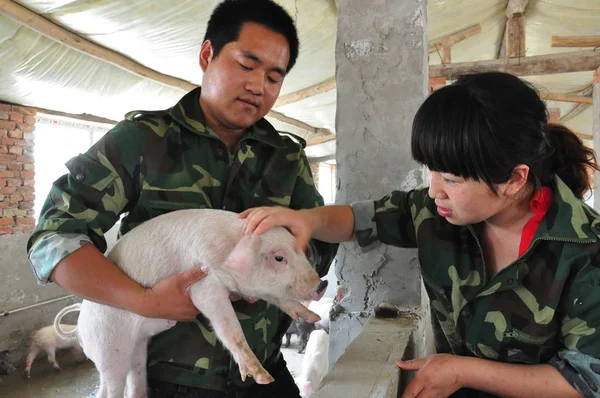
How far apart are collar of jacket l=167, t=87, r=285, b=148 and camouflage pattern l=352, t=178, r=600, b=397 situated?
0.57m

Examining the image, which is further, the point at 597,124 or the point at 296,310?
the point at 597,124

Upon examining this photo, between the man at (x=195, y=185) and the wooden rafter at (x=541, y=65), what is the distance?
4910 millimetres

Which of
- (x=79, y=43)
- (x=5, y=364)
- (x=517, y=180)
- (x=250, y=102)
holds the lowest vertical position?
(x=5, y=364)

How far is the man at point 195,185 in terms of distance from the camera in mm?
1452

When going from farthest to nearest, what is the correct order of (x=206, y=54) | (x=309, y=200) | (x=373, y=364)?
(x=309, y=200) → (x=206, y=54) → (x=373, y=364)

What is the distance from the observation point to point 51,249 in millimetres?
1391

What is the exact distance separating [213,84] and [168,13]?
2759mm

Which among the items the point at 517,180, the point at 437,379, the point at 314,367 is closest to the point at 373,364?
the point at 437,379

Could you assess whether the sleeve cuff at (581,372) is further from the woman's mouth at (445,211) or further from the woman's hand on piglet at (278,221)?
the woman's hand on piglet at (278,221)

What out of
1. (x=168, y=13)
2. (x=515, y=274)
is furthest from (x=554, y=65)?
(x=515, y=274)

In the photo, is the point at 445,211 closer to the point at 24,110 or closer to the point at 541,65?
the point at 541,65

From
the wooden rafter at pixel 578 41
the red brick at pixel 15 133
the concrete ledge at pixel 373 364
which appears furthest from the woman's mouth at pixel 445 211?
the red brick at pixel 15 133

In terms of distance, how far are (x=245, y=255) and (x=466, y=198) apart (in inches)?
26.3

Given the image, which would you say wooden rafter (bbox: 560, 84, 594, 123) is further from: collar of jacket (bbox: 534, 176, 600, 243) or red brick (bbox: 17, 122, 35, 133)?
collar of jacket (bbox: 534, 176, 600, 243)
